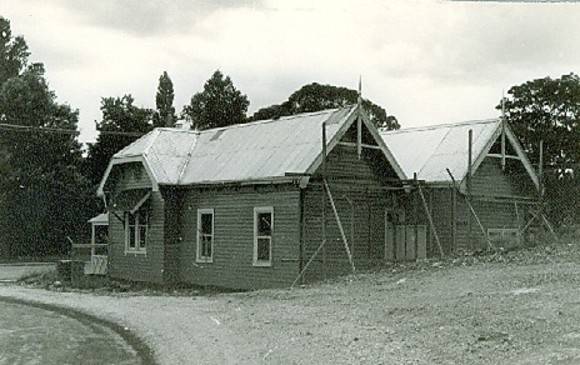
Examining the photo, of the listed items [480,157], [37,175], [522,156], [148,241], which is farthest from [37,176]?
[522,156]

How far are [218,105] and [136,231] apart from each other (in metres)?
35.9

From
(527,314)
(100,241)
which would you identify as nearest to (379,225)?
(527,314)

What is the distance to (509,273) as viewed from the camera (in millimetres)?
16469

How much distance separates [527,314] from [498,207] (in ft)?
58.3

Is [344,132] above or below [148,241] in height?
above

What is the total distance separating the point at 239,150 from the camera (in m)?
26.5

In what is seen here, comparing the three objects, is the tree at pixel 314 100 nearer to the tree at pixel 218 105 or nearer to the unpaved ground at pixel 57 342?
the tree at pixel 218 105

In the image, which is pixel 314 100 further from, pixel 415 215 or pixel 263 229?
pixel 263 229

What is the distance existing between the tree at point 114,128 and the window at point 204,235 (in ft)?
102

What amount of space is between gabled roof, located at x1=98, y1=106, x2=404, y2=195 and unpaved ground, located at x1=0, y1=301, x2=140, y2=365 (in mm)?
7636

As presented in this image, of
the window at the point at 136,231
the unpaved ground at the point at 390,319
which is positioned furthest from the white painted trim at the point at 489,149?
the window at the point at 136,231

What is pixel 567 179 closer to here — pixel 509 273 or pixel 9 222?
pixel 509 273

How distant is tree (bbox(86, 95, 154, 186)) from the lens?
188 feet

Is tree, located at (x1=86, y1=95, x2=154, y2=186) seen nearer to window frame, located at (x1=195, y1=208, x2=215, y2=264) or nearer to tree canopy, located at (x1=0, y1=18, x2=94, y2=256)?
tree canopy, located at (x1=0, y1=18, x2=94, y2=256)
